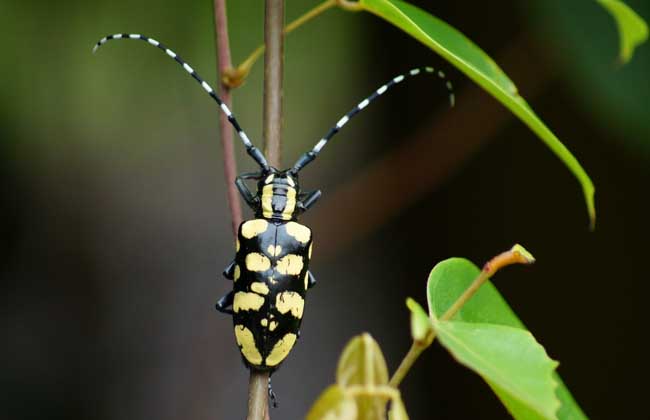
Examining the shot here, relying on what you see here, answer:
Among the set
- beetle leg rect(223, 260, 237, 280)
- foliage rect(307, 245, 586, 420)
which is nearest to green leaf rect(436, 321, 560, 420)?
foliage rect(307, 245, 586, 420)

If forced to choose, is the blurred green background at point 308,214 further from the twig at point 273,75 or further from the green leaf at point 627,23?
the twig at point 273,75

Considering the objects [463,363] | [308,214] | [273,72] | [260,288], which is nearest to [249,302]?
[260,288]

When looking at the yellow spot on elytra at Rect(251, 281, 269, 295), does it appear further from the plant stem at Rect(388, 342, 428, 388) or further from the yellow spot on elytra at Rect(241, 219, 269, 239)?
the plant stem at Rect(388, 342, 428, 388)

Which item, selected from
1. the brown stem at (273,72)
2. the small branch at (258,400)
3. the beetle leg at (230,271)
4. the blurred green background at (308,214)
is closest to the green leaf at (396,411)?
the small branch at (258,400)

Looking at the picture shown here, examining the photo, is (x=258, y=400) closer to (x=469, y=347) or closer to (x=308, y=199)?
(x=469, y=347)

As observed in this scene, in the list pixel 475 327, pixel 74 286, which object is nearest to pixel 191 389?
pixel 74 286

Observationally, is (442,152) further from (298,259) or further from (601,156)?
(298,259)
